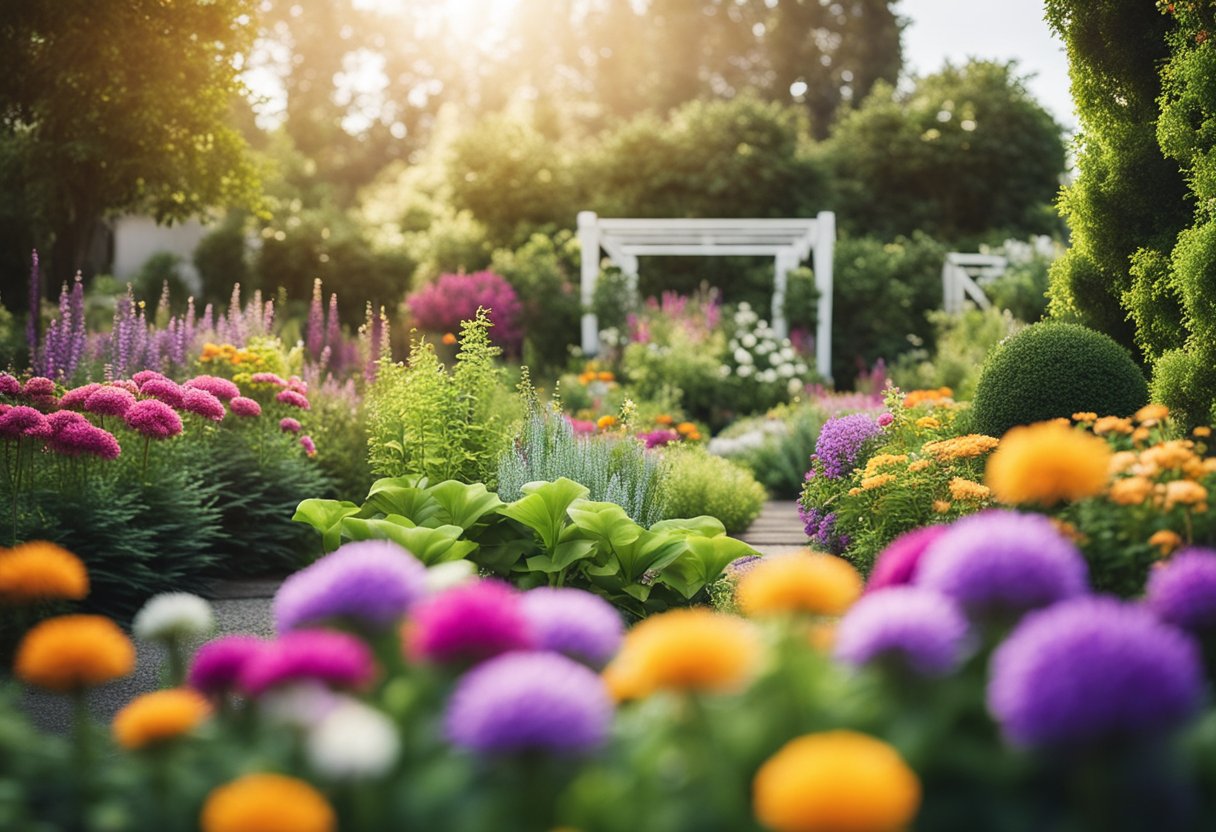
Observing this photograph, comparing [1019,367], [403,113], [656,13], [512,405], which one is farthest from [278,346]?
[403,113]

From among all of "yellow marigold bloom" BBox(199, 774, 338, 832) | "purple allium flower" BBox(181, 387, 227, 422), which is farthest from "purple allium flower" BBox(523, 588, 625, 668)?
"purple allium flower" BBox(181, 387, 227, 422)

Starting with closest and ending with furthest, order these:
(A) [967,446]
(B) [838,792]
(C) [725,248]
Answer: (B) [838,792]
(A) [967,446]
(C) [725,248]

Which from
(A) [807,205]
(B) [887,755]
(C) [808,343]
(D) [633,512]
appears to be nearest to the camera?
(B) [887,755]

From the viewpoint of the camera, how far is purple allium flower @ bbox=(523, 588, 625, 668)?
62.8 inches

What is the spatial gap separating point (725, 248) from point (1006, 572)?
1257 cm

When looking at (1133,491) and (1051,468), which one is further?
(1133,491)

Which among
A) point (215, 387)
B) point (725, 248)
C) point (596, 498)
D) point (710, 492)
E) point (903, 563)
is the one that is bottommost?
point (710, 492)

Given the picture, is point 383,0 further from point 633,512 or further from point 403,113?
point 633,512

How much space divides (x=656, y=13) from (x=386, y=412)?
2865 cm

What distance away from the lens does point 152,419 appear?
4.38 metres

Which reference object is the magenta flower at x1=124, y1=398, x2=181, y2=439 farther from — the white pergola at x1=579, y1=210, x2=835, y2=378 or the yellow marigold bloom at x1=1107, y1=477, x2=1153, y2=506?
the white pergola at x1=579, y1=210, x2=835, y2=378

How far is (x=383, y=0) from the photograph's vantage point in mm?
36688

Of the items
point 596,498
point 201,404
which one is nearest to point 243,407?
point 201,404

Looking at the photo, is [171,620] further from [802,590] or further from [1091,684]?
[1091,684]
